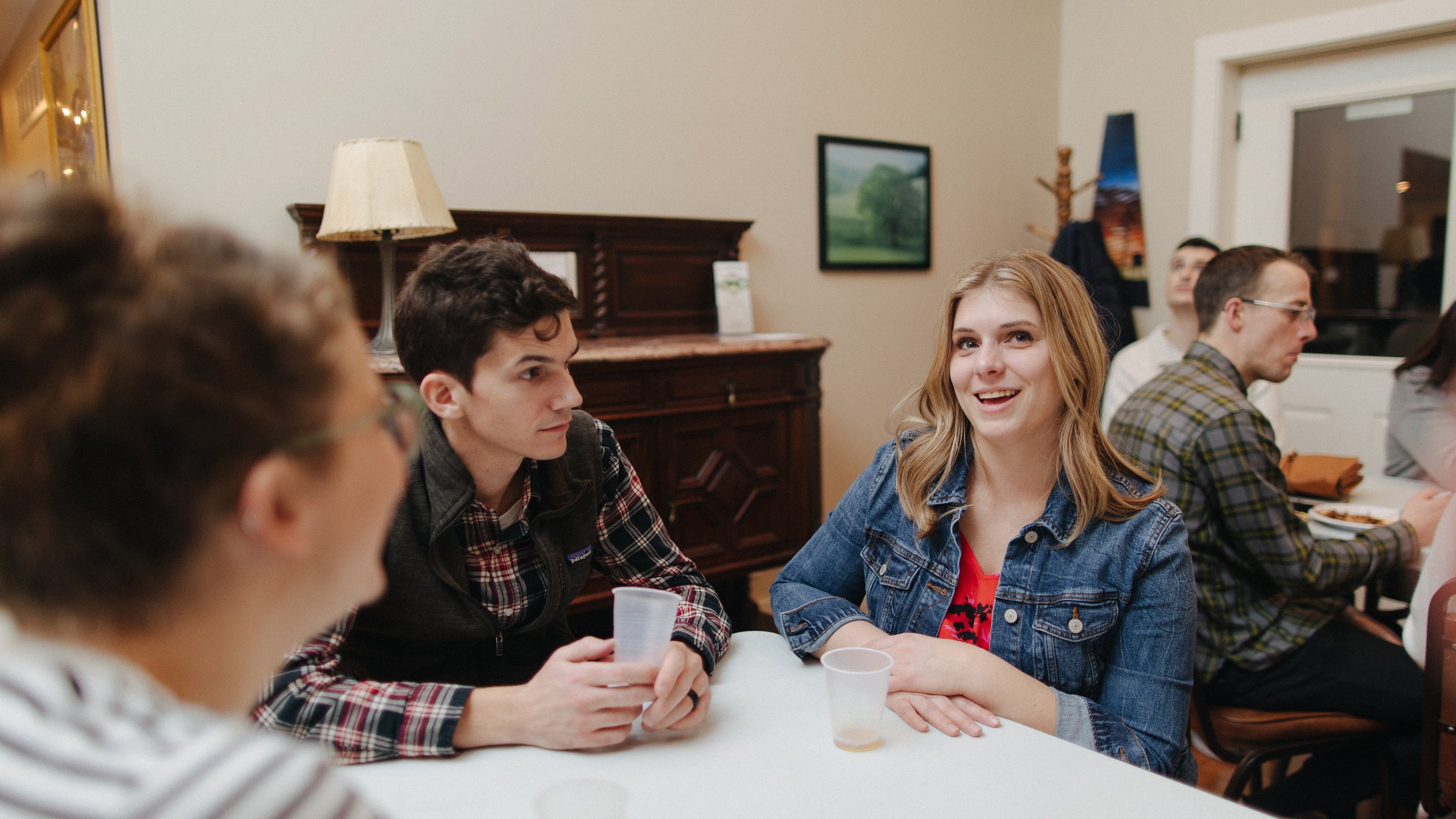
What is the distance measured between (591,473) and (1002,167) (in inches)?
159

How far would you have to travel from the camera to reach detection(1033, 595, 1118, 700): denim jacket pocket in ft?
4.33

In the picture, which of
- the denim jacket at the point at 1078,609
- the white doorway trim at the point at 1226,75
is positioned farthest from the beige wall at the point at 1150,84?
the denim jacket at the point at 1078,609

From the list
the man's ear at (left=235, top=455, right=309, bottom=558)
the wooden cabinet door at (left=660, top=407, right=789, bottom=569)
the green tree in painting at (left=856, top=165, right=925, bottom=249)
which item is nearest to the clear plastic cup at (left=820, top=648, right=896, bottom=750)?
the man's ear at (left=235, top=455, right=309, bottom=558)

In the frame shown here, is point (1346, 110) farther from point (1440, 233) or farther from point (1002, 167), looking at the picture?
point (1002, 167)

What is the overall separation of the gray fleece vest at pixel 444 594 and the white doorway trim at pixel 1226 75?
4.07 metres

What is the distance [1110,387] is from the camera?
3.73 meters

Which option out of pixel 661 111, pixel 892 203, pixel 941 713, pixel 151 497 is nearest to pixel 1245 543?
pixel 941 713

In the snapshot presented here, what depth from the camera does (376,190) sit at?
8.02ft

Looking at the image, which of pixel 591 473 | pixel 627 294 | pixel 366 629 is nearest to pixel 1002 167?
pixel 627 294

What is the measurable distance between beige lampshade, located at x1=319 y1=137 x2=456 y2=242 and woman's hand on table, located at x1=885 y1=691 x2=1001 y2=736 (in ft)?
6.31

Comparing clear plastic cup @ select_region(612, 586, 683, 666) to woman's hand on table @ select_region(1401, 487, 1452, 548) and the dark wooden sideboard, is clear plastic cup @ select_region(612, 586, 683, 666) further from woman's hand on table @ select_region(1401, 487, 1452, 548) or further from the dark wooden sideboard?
woman's hand on table @ select_region(1401, 487, 1452, 548)

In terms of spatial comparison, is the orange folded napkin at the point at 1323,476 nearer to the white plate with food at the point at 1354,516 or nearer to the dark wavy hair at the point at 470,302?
the white plate with food at the point at 1354,516

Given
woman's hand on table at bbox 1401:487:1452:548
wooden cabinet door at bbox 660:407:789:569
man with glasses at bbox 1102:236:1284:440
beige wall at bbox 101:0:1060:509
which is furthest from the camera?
man with glasses at bbox 1102:236:1284:440

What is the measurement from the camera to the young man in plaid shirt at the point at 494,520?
1309 mm
